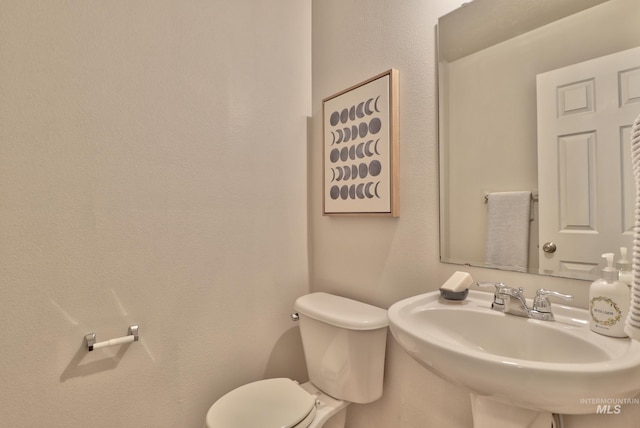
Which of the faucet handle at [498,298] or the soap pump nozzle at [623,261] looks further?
the faucet handle at [498,298]

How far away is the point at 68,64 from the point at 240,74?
24.3 inches

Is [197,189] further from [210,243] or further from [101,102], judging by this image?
[101,102]

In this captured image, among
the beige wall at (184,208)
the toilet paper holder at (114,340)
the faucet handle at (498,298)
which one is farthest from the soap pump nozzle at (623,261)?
the toilet paper holder at (114,340)

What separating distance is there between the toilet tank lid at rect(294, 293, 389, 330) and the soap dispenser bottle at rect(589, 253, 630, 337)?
0.55 m

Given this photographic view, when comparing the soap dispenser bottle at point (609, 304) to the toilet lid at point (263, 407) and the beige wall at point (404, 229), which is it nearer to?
the beige wall at point (404, 229)

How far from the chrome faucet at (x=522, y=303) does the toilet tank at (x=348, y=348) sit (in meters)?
0.40

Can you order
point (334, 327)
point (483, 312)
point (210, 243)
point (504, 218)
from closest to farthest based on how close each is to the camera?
point (483, 312) < point (504, 218) < point (334, 327) < point (210, 243)

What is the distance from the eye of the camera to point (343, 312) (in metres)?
1.18

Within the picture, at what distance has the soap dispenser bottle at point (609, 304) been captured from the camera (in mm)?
639

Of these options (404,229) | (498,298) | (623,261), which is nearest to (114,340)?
(404,229)

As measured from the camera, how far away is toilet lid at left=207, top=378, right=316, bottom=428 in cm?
98

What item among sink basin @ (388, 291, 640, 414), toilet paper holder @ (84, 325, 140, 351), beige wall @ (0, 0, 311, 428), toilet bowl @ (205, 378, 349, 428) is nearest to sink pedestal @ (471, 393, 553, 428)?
sink basin @ (388, 291, 640, 414)

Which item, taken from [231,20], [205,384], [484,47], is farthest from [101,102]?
[484,47]

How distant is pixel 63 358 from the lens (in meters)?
0.98
